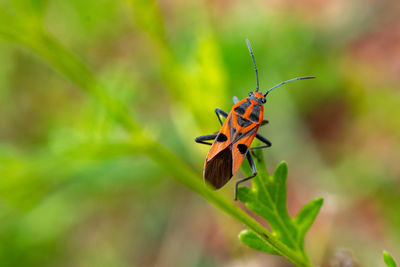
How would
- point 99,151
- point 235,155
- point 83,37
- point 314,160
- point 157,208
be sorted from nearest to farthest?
point 235,155 → point 99,151 → point 314,160 → point 157,208 → point 83,37

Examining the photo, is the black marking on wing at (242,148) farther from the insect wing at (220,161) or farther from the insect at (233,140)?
the insect wing at (220,161)

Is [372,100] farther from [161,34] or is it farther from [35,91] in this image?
[35,91]

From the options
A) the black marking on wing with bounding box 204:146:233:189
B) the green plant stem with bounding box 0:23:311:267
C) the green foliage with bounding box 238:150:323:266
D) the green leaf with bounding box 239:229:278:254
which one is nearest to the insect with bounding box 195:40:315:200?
the black marking on wing with bounding box 204:146:233:189

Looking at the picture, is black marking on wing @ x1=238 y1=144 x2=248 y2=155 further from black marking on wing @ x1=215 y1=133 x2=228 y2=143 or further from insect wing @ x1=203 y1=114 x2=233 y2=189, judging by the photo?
black marking on wing @ x1=215 y1=133 x2=228 y2=143

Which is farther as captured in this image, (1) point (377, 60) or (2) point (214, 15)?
(2) point (214, 15)

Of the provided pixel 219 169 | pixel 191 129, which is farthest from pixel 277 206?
pixel 191 129

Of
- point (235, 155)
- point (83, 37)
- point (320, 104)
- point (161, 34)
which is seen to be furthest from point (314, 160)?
point (83, 37)
